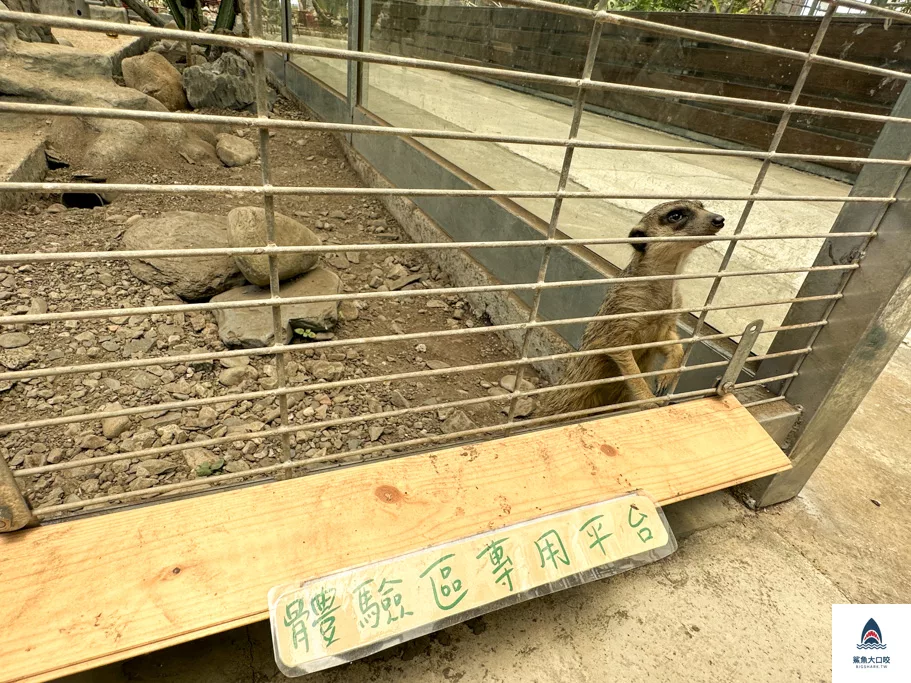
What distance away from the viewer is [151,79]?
268 inches

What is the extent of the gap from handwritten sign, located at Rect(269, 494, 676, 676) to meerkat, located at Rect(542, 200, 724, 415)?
2.70ft

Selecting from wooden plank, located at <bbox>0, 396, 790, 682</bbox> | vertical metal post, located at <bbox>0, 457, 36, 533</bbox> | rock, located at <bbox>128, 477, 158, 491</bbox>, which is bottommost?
rock, located at <bbox>128, 477, 158, 491</bbox>

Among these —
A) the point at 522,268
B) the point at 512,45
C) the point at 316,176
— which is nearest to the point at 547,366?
the point at 522,268

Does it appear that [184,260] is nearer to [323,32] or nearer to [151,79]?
[323,32]

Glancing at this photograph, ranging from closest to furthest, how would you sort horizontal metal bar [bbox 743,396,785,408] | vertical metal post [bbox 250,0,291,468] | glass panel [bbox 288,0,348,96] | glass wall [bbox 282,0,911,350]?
1. vertical metal post [bbox 250,0,291,468]
2. horizontal metal bar [bbox 743,396,785,408]
3. glass wall [bbox 282,0,911,350]
4. glass panel [bbox 288,0,348,96]

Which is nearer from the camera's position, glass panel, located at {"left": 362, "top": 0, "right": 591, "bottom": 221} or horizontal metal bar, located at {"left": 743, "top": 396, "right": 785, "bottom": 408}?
horizontal metal bar, located at {"left": 743, "top": 396, "right": 785, "bottom": 408}

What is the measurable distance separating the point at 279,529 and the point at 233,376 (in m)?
1.73

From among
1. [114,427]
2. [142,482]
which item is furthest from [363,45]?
[142,482]

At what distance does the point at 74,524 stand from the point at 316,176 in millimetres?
5094

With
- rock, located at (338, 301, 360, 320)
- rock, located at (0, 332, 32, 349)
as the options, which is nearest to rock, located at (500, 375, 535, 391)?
rock, located at (338, 301, 360, 320)

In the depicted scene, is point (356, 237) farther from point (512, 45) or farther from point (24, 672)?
point (24, 672)

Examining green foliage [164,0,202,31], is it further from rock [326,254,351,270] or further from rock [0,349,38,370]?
rock [0,349,38,370]

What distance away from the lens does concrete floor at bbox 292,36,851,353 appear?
2805 millimetres

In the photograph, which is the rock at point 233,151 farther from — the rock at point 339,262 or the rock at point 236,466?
the rock at point 236,466
